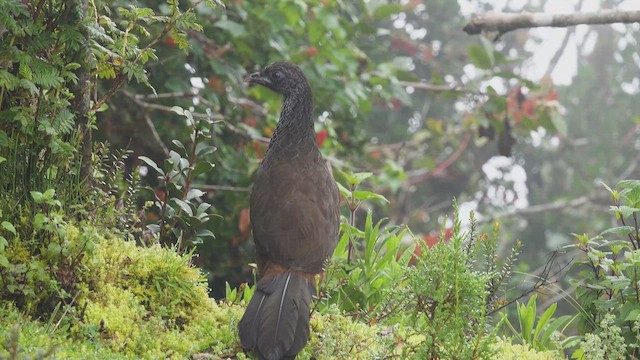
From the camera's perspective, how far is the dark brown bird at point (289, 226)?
151 inches

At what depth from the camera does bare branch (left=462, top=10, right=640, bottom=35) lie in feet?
18.9

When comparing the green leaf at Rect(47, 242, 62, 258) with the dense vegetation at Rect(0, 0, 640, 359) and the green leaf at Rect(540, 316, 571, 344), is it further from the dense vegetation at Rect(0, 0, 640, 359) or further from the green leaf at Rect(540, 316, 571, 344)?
the green leaf at Rect(540, 316, 571, 344)

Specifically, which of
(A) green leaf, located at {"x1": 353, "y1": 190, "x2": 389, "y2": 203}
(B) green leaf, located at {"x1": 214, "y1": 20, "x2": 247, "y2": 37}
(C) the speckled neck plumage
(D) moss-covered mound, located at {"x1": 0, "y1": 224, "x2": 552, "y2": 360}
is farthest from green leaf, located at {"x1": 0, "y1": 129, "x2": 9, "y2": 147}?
(B) green leaf, located at {"x1": 214, "y1": 20, "x2": 247, "y2": 37}

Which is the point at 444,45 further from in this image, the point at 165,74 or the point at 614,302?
the point at 614,302

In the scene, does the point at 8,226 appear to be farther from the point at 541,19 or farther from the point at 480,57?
the point at 480,57

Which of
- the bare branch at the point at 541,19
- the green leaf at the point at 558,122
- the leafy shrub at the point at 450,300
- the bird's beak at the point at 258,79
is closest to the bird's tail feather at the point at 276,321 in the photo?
the leafy shrub at the point at 450,300

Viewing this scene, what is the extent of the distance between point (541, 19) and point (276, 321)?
129 inches

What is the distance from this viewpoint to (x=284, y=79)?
5504 millimetres

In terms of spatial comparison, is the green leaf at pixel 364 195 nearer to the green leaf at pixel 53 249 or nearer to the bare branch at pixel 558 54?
the green leaf at pixel 53 249

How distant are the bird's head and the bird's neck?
0.21 feet

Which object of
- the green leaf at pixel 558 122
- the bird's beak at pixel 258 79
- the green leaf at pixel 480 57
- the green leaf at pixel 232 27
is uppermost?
the bird's beak at pixel 258 79

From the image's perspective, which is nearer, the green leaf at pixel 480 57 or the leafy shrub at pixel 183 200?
the leafy shrub at pixel 183 200

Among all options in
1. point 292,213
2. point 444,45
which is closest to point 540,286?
point 292,213

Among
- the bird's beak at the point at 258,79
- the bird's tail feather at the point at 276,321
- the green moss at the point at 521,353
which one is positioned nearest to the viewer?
the bird's tail feather at the point at 276,321
